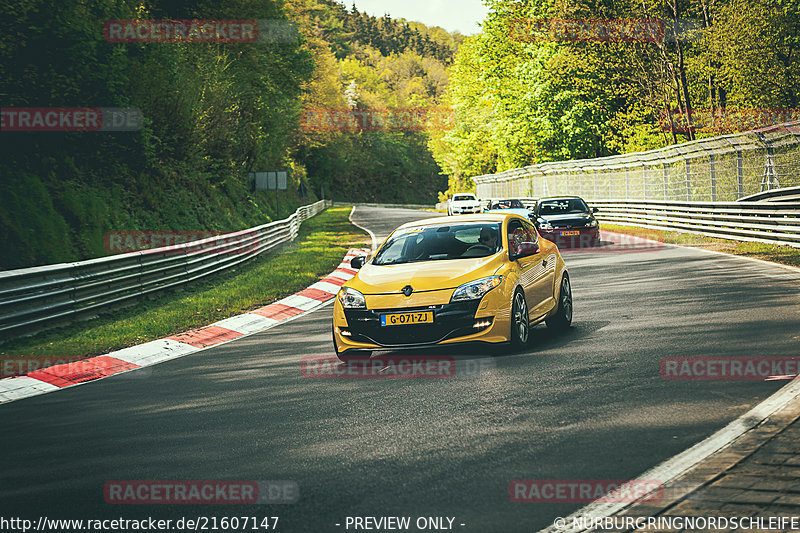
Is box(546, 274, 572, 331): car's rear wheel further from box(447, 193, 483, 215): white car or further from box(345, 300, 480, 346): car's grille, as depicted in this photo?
box(447, 193, 483, 215): white car

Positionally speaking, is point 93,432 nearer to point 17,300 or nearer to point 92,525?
point 92,525

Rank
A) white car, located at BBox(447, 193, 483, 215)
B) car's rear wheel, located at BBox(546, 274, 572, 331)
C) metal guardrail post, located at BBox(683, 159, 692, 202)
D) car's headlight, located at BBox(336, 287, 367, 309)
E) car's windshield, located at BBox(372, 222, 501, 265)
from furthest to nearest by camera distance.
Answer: white car, located at BBox(447, 193, 483, 215)
metal guardrail post, located at BBox(683, 159, 692, 202)
car's rear wheel, located at BBox(546, 274, 572, 331)
car's windshield, located at BBox(372, 222, 501, 265)
car's headlight, located at BBox(336, 287, 367, 309)

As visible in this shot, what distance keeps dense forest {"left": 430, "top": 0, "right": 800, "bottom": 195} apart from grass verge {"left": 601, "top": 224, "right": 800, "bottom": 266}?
32.5 feet

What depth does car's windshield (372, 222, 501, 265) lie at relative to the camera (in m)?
10.3

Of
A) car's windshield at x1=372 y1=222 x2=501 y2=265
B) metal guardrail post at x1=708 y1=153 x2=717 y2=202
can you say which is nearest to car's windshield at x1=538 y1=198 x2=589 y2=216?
metal guardrail post at x1=708 y1=153 x2=717 y2=202

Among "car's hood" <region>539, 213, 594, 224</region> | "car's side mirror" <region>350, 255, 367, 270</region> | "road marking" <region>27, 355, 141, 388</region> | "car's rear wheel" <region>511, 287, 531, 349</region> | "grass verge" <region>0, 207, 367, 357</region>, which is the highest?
"car's hood" <region>539, 213, 594, 224</region>

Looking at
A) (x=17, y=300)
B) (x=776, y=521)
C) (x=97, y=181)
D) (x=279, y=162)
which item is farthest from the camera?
(x=279, y=162)

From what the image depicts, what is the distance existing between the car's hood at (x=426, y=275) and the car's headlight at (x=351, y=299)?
6 cm

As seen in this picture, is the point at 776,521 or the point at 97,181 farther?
the point at 97,181

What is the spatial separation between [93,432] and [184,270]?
12.1m

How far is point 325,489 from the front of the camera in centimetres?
516

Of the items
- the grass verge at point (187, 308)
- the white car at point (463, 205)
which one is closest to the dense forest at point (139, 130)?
the grass verge at point (187, 308)

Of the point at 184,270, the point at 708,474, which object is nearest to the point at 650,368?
the point at 708,474

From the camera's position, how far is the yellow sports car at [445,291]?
29.8ft
